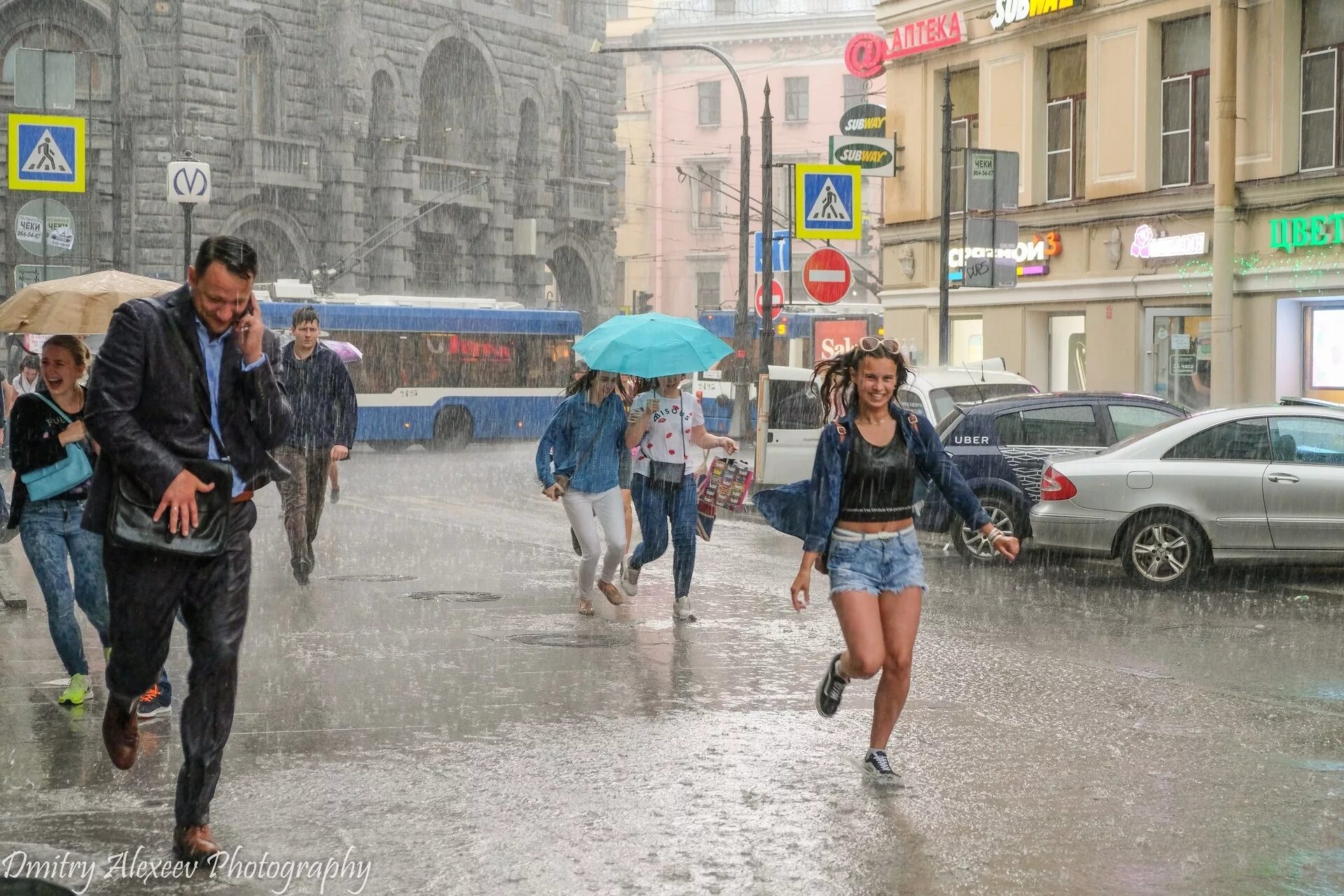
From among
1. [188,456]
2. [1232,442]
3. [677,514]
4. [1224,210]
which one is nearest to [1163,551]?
[1232,442]

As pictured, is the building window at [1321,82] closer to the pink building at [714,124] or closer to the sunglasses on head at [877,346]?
the sunglasses on head at [877,346]

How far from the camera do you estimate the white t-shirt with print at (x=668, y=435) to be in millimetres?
10805

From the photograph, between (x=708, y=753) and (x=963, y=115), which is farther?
(x=963, y=115)

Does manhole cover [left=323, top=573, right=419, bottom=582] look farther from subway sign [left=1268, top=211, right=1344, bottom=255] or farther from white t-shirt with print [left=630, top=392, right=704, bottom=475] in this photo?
subway sign [left=1268, top=211, right=1344, bottom=255]

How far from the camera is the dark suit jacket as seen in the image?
5.12m

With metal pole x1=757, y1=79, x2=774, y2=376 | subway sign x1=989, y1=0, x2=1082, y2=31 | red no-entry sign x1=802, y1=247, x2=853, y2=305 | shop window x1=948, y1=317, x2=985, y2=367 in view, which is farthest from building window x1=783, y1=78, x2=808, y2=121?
red no-entry sign x1=802, y1=247, x2=853, y2=305

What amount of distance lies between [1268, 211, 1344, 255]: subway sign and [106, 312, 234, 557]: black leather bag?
19.6 meters

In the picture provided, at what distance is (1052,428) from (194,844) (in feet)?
34.4

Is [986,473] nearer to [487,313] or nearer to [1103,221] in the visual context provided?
[1103,221]

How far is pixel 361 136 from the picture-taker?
45.6 meters

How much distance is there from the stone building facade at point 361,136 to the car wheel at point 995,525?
2224 centimetres

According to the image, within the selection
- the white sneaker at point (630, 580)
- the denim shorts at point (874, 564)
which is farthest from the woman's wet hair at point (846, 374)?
the white sneaker at point (630, 580)

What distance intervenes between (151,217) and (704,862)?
37416mm

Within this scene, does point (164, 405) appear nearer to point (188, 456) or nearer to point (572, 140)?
point (188, 456)
